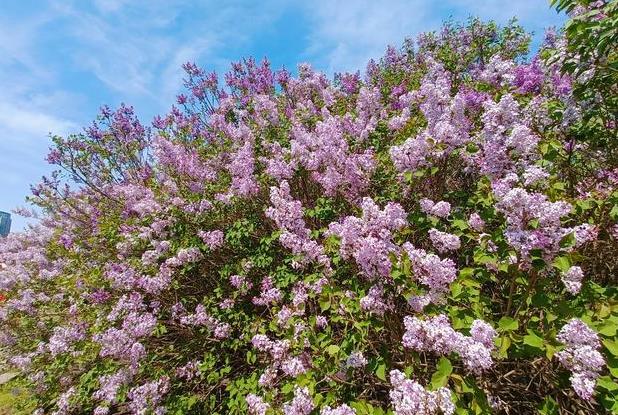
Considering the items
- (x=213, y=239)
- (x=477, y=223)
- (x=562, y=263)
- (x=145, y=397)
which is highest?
(x=213, y=239)

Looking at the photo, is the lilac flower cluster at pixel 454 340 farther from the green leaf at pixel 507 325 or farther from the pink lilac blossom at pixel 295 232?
the pink lilac blossom at pixel 295 232

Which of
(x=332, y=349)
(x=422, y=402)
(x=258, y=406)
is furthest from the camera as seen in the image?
(x=258, y=406)

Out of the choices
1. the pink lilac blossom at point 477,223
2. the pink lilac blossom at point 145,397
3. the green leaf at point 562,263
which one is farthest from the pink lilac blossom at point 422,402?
the pink lilac blossom at point 145,397

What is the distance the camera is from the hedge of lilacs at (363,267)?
2475 millimetres

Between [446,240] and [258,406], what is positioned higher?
[446,240]

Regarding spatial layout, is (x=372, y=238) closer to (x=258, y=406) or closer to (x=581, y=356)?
(x=581, y=356)

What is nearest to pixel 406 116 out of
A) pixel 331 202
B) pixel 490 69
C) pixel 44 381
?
pixel 490 69

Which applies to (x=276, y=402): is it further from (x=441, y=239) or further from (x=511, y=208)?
(x=511, y=208)

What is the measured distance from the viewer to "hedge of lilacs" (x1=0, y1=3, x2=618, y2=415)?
2.47 metres

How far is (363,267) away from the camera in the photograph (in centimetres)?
286

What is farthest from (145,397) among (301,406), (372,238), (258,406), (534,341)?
(534,341)

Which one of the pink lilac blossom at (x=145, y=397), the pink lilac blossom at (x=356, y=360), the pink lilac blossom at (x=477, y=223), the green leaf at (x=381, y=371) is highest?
the pink lilac blossom at (x=477, y=223)

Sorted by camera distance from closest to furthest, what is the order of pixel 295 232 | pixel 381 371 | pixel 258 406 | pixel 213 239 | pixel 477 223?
pixel 381 371 → pixel 258 406 → pixel 477 223 → pixel 295 232 → pixel 213 239

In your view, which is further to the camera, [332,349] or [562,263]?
[332,349]
